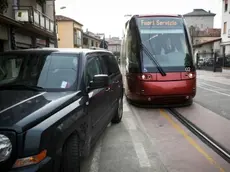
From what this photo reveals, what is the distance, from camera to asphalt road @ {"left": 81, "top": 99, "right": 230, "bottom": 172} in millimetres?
4180

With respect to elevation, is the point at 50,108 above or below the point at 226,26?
below

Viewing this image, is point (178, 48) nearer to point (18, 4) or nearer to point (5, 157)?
point (5, 157)

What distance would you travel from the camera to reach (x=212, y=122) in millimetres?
6797

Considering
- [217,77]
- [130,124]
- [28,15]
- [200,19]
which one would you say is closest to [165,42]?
[130,124]

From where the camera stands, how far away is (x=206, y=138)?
5.49 metres

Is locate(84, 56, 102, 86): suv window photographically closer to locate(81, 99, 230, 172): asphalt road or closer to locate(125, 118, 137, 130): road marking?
locate(81, 99, 230, 172): asphalt road

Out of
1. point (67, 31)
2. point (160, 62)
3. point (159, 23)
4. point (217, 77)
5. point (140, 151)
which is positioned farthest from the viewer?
point (67, 31)

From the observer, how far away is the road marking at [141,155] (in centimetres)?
432

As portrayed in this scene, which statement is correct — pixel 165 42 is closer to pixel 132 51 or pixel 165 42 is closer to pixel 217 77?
pixel 132 51

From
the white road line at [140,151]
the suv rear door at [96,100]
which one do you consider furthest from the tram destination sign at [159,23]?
the suv rear door at [96,100]

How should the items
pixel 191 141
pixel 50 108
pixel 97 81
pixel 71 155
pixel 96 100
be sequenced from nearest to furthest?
pixel 50 108, pixel 71 155, pixel 97 81, pixel 96 100, pixel 191 141

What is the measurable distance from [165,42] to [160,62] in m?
0.73

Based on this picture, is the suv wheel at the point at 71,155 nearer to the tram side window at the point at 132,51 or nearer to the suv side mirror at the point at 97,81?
the suv side mirror at the point at 97,81

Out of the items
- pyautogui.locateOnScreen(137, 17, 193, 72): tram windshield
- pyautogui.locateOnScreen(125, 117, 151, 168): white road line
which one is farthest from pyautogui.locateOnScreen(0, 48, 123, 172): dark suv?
pyautogui.locateOnScreen(137, 17, 193, 72): tram windshield
